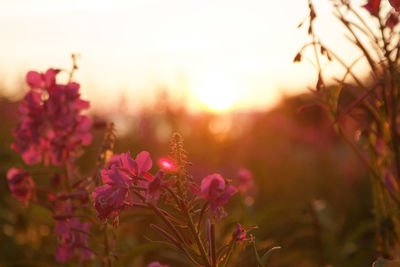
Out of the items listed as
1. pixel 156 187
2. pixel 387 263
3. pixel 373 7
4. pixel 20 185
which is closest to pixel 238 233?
pixel 156 187

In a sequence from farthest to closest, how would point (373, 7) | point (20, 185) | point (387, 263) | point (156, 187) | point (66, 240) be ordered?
1. point (20, 185)
2. point (66, 240)
3. point (373, 7)
4. point (387, 263)
5. point (156, 187)

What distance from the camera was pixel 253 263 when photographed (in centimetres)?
350

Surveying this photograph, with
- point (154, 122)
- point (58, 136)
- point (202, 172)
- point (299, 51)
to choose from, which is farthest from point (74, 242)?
→ point (154, 122)

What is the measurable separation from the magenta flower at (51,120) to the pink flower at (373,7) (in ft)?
3.70

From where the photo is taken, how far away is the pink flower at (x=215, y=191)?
1.20m

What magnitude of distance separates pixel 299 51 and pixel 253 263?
216cm

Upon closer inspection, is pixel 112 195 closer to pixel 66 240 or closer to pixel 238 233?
pixel 238 233

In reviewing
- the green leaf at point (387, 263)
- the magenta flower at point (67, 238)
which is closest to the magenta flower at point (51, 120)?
the magenta flower at point (67, 238)

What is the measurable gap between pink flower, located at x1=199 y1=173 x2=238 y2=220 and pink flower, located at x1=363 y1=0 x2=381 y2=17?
2.82ft

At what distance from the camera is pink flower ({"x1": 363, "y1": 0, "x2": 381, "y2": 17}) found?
1.67 metres

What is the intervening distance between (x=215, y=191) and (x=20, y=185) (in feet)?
4.11

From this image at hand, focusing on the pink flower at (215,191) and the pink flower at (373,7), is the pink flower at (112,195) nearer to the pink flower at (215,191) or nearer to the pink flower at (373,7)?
the pink flower at (215,191)

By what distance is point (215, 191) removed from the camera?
1207 millimetres

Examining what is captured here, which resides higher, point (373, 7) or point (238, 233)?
point (373, 7)
